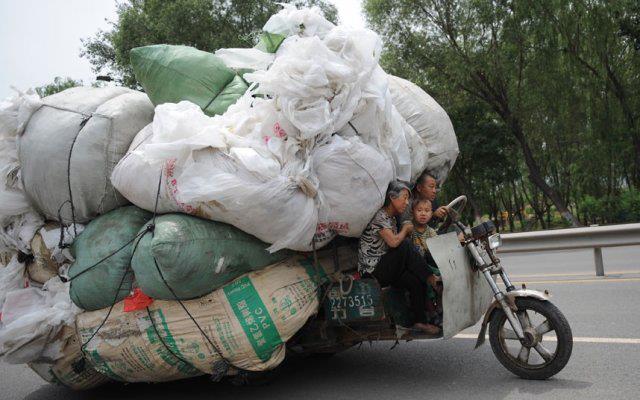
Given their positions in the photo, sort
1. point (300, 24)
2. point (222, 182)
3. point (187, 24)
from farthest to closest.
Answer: point (187, 24) → point (300, 24) → point (222, 182)

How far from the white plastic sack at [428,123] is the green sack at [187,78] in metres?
1.12

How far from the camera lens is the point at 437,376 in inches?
163

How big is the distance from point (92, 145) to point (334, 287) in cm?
177

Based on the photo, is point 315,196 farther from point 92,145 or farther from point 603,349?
point 603,349

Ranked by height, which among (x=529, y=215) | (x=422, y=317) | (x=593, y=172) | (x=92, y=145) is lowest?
(x=529, y=215)

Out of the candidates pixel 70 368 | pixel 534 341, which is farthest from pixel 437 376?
pixel 70 368

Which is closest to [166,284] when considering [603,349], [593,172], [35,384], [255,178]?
[255,178]

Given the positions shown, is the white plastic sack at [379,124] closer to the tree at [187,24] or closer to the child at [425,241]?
the child at [425,241]

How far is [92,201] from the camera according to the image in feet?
12.7

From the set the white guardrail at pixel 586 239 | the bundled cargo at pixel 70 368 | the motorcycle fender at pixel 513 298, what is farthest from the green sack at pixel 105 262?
the white guardrail at pixel 586 239

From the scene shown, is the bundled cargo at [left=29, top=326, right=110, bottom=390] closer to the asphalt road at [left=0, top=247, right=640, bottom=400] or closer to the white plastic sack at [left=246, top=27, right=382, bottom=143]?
the asphalt road at [left=0, top=247, right=640, bottom=400]

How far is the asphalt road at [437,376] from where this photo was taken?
370 cm

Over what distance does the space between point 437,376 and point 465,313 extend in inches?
20.6

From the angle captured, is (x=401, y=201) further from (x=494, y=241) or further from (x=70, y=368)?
(x=70, y=368)
